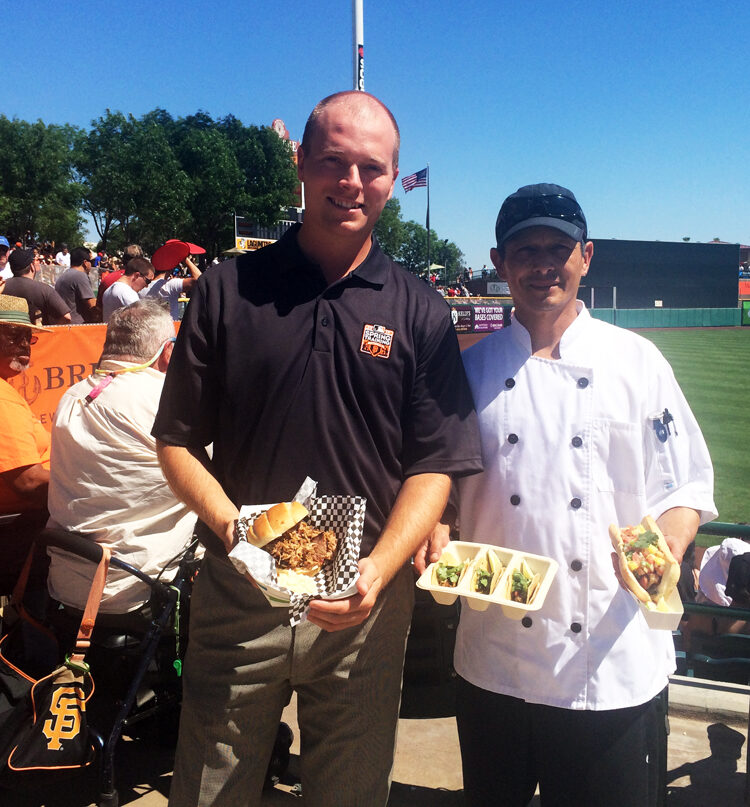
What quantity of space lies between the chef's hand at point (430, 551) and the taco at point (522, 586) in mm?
261

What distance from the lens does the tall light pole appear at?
28.3 ft

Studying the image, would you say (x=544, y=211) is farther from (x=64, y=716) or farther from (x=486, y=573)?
(x=64, y=716)

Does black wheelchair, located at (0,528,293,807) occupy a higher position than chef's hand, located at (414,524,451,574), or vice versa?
chef's hand, located at (414,524,451,574)

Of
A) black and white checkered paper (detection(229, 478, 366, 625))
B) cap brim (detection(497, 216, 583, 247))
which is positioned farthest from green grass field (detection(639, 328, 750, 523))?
black and white checkered paper (detection(229, 478, 366, 625))

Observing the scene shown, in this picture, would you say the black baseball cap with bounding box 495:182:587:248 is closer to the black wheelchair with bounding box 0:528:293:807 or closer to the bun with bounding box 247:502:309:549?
the bun with bounding box 247:502:309:549

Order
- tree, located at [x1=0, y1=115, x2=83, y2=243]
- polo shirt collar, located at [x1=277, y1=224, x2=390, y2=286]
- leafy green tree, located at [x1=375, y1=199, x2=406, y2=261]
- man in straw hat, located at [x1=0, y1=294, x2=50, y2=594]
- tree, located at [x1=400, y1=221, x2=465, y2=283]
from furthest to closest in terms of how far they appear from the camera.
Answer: tree, located at [x1=400, y1=221, x2=465, y2=283]
leafy green tree, located at [x1=375, y1=199, x2=406, y2=261]
tree, located at [x1=0, y1=115, x2=83, y2=243]
man in straw hat, located at [x1=0, y1=294, x2=50, y2=594]
polo shirt collar, located at [x1=277, y1=224, x2=390, y2=286]

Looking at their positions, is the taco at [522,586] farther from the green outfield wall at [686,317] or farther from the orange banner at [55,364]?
the green outfield wall at [686,317]

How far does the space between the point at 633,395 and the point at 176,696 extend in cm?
235

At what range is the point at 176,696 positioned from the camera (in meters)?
3.05

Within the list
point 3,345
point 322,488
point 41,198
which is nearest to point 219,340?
point 322,488

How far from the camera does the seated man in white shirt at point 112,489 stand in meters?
2.94

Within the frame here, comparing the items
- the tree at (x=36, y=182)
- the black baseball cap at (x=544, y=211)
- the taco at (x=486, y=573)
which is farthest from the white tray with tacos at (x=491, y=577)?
the tree at (x=36, y=182)

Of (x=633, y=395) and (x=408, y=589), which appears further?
(x=408, y=589)

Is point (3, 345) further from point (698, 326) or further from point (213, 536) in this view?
point (698, 326)
